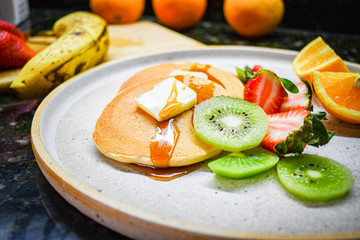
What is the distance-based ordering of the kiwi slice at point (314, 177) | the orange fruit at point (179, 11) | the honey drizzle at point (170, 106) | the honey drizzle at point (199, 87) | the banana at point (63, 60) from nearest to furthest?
the kiwi slice at point (314, 177)
the honey drizzle at point (170, 106)
the honey drizzle at point (199, 87)
the banana at point (63, 60)
the orange fruit at point (179, 11)

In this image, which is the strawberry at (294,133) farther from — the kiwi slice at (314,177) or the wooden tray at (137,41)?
the wooden tray at (137,41)

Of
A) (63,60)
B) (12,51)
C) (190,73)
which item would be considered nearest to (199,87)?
(190,73)

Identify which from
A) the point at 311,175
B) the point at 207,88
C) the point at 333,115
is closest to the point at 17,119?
the point at 207,88

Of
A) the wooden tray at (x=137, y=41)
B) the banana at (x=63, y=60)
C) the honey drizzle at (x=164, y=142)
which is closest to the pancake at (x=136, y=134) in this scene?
the honey drizzle at (x=164, y=142)

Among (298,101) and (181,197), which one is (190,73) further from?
(181,197)

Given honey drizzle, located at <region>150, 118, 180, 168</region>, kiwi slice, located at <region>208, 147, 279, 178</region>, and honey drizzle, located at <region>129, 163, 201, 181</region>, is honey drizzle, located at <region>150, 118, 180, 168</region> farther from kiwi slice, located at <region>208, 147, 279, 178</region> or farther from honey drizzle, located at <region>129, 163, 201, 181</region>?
kiwi slice, located at <region>208, 147, 279, 178</region>

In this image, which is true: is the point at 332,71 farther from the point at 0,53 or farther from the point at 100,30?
the point at 0,53
